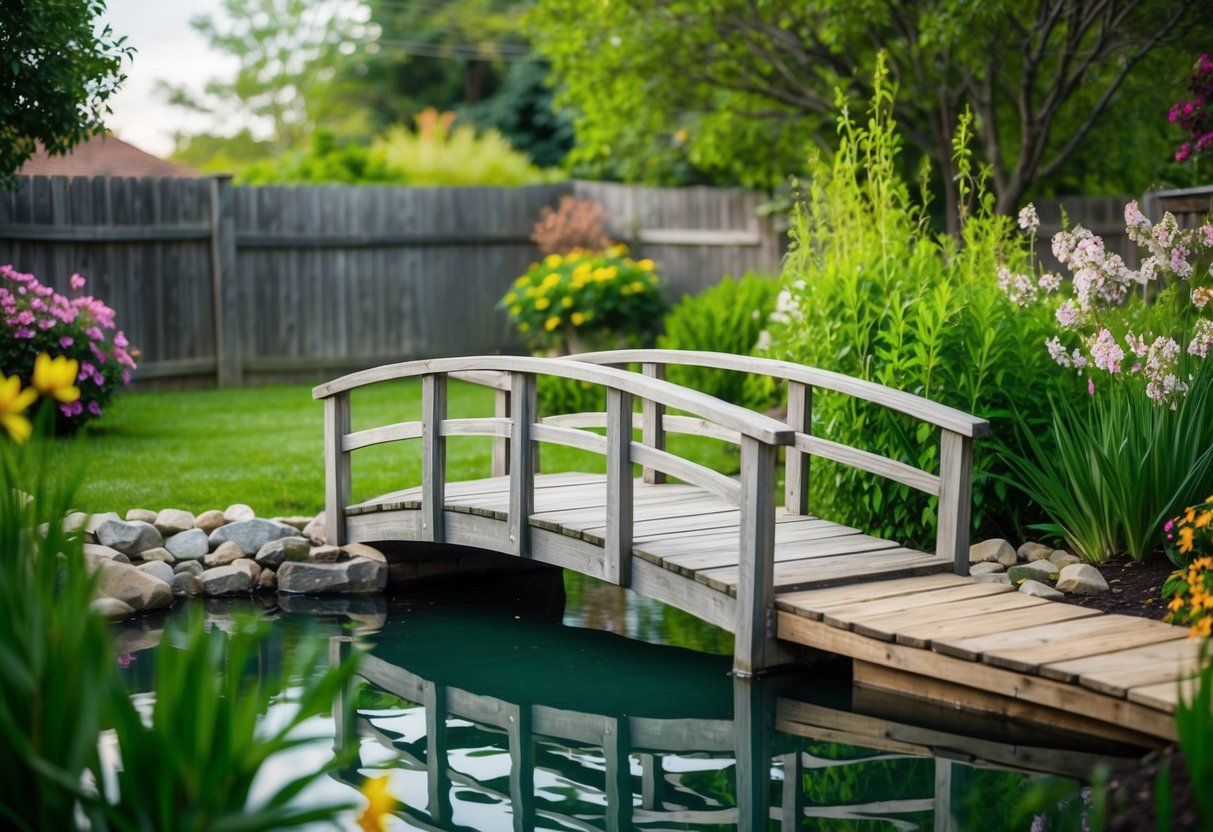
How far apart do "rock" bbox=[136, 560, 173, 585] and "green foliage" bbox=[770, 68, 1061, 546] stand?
3.43m

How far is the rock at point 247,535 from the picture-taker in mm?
7566

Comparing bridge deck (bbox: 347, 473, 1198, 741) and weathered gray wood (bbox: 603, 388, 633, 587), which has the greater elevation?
weathered gray wood (bbox: 603, 388, 633, 587)

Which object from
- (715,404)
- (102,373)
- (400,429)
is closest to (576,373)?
(715,404)

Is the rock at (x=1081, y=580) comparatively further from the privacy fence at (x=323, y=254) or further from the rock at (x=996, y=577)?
the privacy fence at (x=323, y=254)

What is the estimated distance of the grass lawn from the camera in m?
8.60

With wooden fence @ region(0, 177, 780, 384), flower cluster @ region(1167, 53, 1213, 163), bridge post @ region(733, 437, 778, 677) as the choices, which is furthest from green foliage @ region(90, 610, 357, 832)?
wooden fence @ region(0, 177, 780, 384)

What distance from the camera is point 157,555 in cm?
730

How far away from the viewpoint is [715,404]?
5.59m

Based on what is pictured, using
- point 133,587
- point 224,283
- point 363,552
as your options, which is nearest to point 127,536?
point 133,587

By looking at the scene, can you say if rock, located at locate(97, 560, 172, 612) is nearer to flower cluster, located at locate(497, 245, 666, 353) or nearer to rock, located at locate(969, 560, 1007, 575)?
rock, located at locate(969, 560, 1007, 575)

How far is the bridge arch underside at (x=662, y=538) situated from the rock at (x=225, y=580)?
2.04ft

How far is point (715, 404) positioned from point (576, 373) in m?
0.78

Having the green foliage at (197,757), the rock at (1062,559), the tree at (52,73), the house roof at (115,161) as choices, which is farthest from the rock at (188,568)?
the house roof at (115,161)

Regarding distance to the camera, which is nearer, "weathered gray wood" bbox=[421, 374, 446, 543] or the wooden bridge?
the wooden bridge
